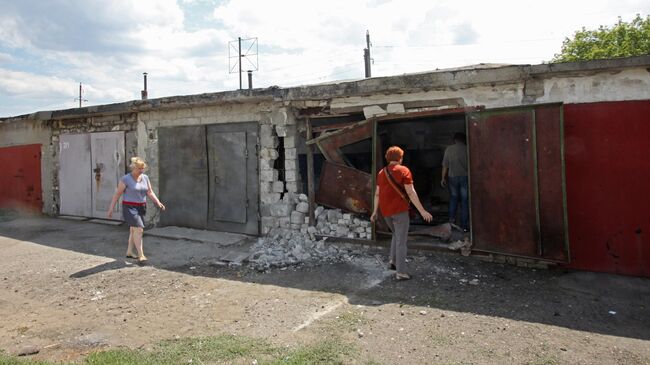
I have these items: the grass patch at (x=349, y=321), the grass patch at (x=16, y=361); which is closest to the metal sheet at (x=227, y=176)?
the grass patch at (x=349, y=321)

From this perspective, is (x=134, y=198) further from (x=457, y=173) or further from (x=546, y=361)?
(x=546, y=361)

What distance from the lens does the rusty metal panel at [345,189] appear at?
734cm

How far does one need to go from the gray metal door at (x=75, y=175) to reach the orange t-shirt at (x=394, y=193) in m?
8.95

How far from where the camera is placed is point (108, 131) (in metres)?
11.0

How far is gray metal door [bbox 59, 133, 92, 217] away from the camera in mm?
11500

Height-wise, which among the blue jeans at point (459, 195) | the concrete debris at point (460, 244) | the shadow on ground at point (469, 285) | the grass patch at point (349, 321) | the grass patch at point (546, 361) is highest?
the blue jeans at point (459, 195)

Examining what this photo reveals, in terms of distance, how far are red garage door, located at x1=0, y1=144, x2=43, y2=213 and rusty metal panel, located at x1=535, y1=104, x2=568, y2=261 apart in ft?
43.2

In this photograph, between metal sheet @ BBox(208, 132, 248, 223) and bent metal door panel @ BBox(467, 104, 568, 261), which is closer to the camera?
bent metal door panel @ BBox(467, 104, 568, 261)

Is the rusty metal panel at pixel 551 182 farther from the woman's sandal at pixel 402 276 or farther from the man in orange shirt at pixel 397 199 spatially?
the woman's sandal at pixel 402 276

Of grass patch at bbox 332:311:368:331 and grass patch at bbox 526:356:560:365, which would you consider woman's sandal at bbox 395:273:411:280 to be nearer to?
grass patch at bbox 332:311:368:331

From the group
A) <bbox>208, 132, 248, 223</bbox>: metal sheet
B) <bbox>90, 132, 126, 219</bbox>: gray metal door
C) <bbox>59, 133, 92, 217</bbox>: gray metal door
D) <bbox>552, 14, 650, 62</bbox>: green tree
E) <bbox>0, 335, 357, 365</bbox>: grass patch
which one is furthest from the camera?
<bbox>552, 14, 650, 62</bbox>: green tree

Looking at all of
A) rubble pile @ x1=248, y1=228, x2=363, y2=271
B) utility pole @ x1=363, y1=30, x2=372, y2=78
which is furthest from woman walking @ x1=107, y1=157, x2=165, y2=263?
Result: utility pole @ x1=363, y1=30, x2=372, y2=78

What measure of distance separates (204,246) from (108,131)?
5.03 m

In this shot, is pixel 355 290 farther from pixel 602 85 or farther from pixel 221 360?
pixel 602 85
